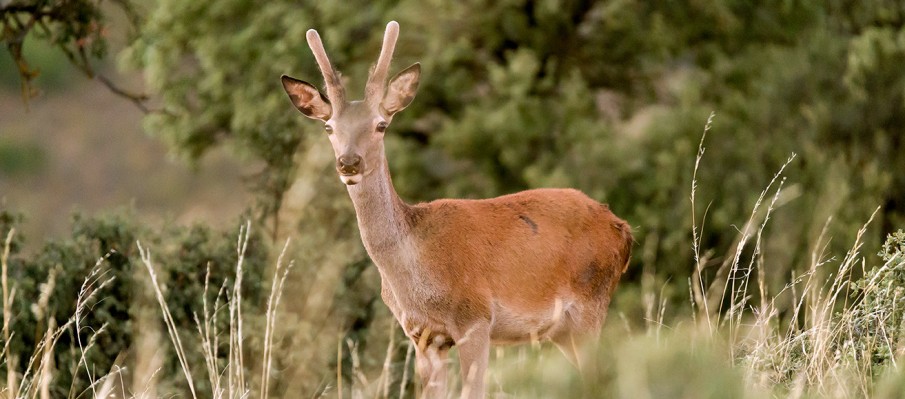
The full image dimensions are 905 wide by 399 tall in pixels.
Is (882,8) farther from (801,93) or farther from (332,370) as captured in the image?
(332,370)

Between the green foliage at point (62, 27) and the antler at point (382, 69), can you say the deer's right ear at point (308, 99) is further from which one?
the green foliage at point (62, 27)

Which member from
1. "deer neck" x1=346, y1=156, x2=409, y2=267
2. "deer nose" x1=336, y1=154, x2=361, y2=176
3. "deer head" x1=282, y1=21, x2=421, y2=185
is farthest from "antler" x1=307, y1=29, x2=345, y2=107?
"deer nose" x1=336, y1=154, x2=361, y2=176

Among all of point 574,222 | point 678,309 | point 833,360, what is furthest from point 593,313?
point 678,309

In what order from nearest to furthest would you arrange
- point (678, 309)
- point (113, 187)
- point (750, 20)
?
point (678, 309) → point (750, 20) → point (113, 187)

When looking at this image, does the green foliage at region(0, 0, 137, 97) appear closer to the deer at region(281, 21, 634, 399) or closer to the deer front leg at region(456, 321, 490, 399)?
the deer at region(281, 21, 634, 399)

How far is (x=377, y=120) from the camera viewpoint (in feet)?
22.9

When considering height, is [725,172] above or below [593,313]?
below

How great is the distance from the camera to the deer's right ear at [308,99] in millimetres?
7227

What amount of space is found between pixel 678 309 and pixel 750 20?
5.08 meters

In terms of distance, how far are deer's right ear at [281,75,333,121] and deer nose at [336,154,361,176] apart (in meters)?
0.61

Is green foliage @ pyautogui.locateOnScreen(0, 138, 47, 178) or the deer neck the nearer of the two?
the deer neck

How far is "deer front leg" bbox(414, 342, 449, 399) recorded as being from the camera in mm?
6996

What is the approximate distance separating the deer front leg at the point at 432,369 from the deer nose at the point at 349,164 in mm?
973

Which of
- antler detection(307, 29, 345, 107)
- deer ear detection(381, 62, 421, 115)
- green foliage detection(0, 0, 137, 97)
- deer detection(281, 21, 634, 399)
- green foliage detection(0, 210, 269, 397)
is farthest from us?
green foliage detection(0, 0, 137, 97)
